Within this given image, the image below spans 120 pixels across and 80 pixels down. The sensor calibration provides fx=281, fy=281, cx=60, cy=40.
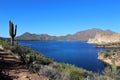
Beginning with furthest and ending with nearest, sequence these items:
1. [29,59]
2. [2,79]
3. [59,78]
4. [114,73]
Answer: [29,59]
[114,73]
[59,78]
[2,79]

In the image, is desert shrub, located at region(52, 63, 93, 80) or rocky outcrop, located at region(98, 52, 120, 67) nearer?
desert shrub, located at region(52, 63, 93, 80)

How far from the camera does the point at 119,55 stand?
81688 mm

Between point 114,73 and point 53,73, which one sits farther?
point 114,73

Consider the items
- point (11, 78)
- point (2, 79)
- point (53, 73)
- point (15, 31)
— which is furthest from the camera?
point (15, 31)

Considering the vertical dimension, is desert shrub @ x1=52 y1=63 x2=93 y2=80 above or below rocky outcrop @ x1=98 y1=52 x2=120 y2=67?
above

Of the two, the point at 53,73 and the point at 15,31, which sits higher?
the point at 15,31

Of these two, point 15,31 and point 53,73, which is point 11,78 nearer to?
point 53,73

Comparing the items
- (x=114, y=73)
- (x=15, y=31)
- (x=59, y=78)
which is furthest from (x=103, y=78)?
(x=15, y=31)

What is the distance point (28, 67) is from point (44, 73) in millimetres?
1841

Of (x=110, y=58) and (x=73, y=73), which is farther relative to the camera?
(x=110, y=58)

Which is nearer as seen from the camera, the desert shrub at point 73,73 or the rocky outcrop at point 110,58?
the desert shrub at point 73,73

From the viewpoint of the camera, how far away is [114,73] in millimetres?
14961

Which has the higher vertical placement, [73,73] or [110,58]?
[73,73]

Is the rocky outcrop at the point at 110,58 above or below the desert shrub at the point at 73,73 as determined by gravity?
below
